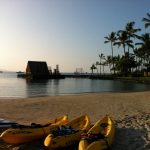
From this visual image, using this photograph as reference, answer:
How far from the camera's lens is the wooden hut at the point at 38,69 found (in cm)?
8516

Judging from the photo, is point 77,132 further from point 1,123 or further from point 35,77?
point 35,77

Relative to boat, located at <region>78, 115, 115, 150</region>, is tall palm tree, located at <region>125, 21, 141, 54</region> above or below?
above

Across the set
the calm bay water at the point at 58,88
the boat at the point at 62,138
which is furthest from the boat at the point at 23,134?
the calm bay water at the point at 58,88

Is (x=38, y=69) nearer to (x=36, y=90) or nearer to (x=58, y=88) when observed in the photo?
(x=58, y=88)

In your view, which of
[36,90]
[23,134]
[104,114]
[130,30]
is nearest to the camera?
[23,134]

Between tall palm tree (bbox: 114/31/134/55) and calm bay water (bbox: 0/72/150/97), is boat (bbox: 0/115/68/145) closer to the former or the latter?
calm bay water (bbox: 0/72/150/97)

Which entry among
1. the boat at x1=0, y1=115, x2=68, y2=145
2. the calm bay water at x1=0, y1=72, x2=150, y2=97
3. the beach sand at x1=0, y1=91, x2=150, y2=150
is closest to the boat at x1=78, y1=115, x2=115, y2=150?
the beach sand at x1=0, y1=91, x2=150, y2=150

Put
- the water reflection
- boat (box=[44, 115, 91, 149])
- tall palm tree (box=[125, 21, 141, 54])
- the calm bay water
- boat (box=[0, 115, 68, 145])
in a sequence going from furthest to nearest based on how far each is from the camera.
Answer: tall palm tree (box=[125, 21, 141, 54]) → the calm bay water → the water reflection → boat (box=[0, 115, 68, 145]) → boat (box=[44, 115, 91, 149])

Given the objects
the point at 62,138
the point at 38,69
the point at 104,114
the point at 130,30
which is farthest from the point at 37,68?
the point at 62,138

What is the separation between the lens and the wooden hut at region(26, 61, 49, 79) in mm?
85156

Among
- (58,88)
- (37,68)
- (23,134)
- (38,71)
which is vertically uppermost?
(37,68)

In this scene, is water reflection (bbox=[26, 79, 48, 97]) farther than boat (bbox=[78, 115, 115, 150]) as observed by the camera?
Yes

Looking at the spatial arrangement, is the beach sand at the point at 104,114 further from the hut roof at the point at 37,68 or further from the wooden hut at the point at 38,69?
the hut roof at the point at 37,68

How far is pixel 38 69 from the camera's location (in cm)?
→ 8706
